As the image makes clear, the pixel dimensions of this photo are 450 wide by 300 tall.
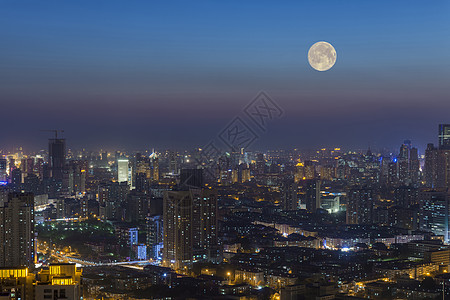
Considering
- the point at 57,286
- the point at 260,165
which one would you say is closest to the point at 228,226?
the point at 260,165

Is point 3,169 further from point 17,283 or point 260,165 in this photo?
point 17,283

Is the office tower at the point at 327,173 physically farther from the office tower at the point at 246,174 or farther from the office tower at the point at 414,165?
the office tower at the point at 246,174

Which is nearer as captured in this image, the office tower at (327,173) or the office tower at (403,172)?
the office tower at (403,172)

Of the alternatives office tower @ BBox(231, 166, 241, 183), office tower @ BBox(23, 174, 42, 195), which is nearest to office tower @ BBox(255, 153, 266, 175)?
office tower @ BBox(231, 166, 241, 183)

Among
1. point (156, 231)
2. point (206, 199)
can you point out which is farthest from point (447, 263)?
point (156, 231)

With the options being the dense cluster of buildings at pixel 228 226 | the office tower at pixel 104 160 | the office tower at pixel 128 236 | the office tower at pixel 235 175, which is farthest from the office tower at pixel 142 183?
the office tower at pixel 104 160

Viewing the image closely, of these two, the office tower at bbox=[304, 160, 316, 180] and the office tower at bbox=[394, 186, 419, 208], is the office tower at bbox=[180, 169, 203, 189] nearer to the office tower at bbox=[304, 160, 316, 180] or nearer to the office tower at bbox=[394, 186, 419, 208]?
the office tower at bbox=[394, 186, 419, 208]

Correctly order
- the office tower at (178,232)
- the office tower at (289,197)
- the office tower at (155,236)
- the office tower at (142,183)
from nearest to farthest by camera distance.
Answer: the office tower at (178,232)
the office tower at (155,236)
the office tower at (142,183)
the office tower at (289,197)

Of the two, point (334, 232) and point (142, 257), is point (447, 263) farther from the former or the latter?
point (142, 257)
